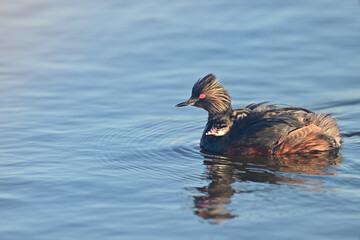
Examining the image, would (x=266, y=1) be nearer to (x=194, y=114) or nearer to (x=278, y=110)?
(x=194, y=114)

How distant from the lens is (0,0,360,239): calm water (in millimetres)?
7707

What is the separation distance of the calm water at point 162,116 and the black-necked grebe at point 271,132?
0.22 meters

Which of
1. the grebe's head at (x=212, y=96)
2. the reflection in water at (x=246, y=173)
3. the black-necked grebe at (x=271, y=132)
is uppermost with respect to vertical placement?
the grebe's head at (x=212, y=96)

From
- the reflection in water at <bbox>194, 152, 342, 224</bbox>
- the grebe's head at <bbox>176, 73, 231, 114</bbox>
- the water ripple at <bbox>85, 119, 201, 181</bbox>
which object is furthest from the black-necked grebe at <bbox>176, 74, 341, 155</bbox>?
the water ripple at <bbox>85, 119, 201, 181</bbox>

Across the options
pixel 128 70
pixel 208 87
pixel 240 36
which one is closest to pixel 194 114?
pixel 208 87

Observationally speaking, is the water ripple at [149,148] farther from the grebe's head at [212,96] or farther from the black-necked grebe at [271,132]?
the grebe's head at [212,96]

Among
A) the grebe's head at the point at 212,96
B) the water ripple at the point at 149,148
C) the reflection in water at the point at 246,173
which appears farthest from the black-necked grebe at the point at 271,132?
the water ripple at the point at 149,148

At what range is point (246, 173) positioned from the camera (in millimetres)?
9234

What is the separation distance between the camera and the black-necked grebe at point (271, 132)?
9.90m

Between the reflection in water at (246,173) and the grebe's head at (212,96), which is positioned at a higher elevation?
the grebe's head at (212,96)

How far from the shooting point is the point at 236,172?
30.6 ft

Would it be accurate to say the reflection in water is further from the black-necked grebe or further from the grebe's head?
the grebe's head

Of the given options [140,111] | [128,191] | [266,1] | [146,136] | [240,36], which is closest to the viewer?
[128,191]

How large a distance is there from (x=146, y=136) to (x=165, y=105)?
4.60 feet
